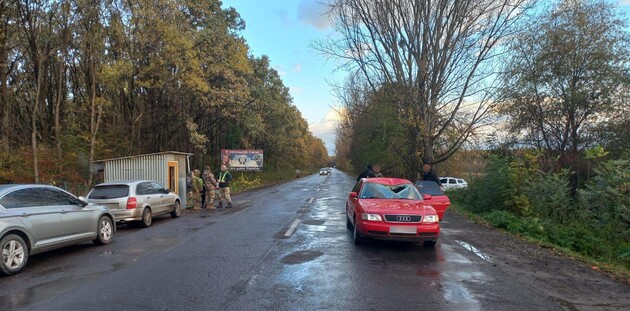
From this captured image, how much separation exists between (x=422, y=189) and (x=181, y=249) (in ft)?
22.7

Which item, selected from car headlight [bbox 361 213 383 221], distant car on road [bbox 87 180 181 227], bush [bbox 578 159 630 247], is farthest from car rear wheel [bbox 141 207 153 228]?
bush [bbox 578 159 630 247]

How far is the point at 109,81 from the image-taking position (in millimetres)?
22406

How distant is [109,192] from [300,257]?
24.3ft

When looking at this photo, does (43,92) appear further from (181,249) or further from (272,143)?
(272,143)

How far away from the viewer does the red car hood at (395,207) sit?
28.7 feet

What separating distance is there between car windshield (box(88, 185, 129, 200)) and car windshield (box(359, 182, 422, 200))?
7.11 m

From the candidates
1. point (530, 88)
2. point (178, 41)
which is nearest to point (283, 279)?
point (530, 88)

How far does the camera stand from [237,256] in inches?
326

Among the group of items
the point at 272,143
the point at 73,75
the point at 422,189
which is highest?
the point at 73,75

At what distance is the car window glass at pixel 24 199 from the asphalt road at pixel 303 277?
1.11 m

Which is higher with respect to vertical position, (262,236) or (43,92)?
(43,92)

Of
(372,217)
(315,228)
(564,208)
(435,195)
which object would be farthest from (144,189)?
(564,208)

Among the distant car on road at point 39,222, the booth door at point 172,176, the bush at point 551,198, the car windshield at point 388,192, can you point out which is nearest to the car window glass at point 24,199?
the distant car on road at point 39,222

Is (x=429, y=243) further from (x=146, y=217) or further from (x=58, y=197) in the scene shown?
(x=146, y=217)
